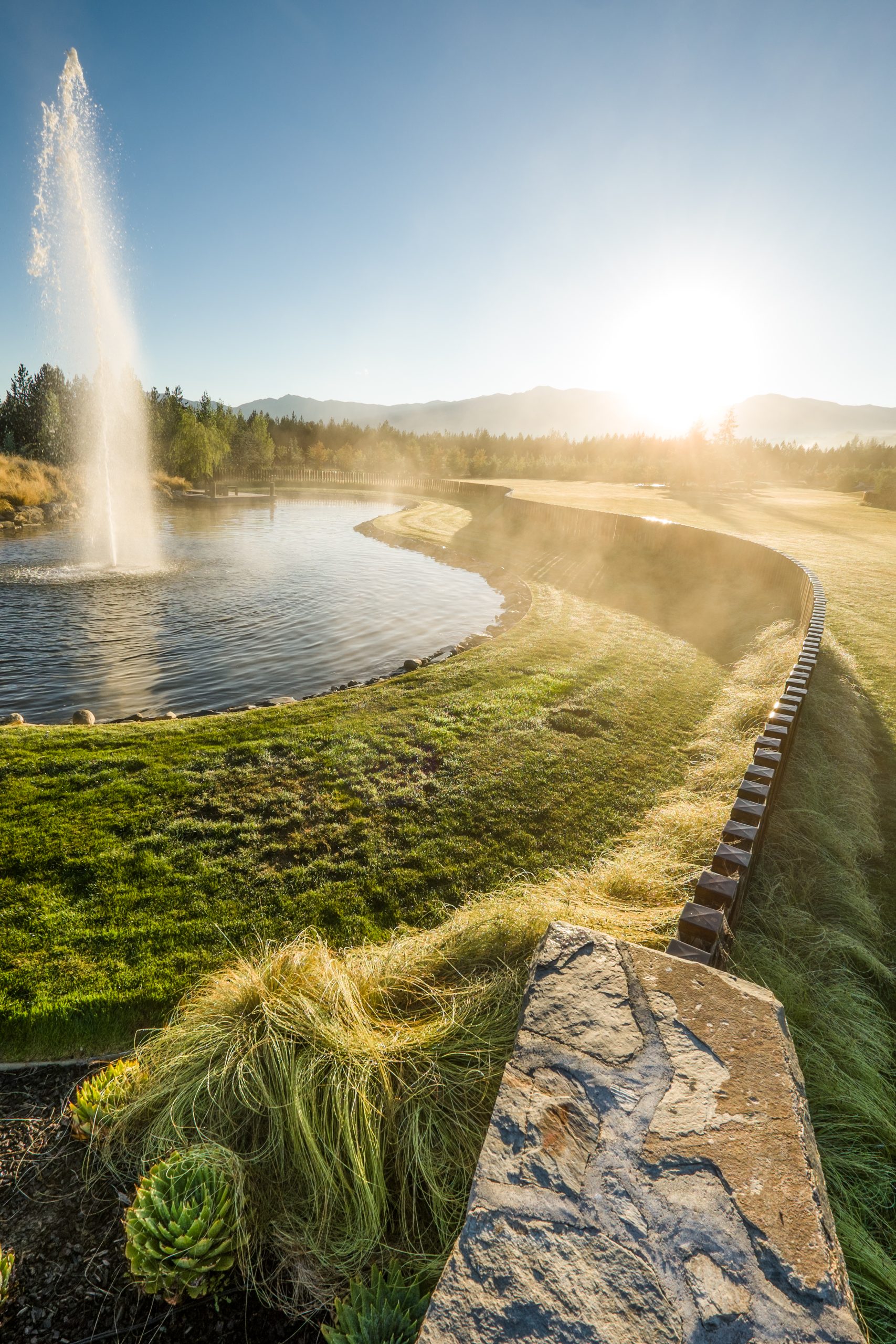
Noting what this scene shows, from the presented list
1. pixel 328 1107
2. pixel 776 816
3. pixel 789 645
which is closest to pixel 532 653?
pixel 789 645

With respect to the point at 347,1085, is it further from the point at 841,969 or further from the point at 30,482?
the point at 30,482

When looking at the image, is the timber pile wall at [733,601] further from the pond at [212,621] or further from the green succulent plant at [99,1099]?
the pond at [212,621]

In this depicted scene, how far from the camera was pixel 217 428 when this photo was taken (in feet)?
214

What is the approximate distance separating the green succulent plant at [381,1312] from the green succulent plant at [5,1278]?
125cm

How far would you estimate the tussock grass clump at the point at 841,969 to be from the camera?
229cm

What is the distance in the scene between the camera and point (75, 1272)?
7.55 ft

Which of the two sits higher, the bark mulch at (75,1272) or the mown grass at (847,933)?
the mown grass at (847,933)

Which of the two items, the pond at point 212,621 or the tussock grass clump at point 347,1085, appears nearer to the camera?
the tussock grass clump at point 347,1085

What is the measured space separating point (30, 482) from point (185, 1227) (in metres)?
36.3

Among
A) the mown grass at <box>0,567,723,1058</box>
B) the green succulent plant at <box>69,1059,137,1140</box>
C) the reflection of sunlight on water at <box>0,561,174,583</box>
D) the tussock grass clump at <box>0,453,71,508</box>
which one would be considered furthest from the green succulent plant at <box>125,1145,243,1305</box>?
the tussock grass clump at <box>0,453,71,508</box>

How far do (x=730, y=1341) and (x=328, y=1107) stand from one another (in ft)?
5.24

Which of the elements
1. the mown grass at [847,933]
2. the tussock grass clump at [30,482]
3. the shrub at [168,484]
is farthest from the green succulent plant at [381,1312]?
the shrub at [168,484]

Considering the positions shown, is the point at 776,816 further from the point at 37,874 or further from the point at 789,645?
the point at 37,874

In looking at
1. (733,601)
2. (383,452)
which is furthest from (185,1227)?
(383,452)
